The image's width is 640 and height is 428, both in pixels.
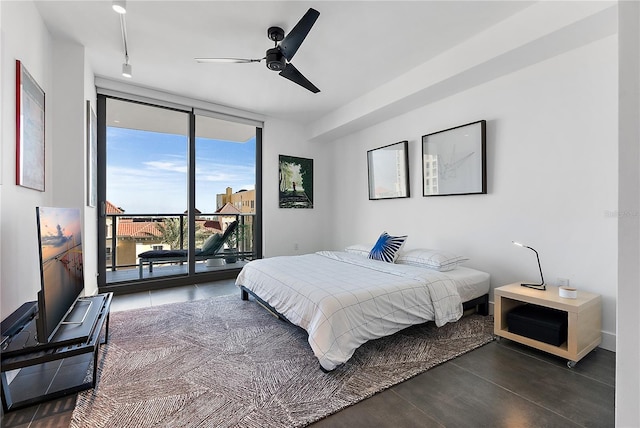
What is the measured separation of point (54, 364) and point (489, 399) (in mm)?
2834

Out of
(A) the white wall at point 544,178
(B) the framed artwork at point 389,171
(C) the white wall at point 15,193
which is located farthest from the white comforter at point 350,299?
(C) the white wall at point 15,193

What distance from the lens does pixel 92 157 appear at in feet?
10.6

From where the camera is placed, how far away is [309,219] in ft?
17.6

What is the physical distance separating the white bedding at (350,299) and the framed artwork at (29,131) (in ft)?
6.42

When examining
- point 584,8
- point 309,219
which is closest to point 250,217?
point 309,219

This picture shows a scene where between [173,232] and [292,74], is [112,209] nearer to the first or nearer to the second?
[173,232]

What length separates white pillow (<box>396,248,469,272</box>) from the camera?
9.52ft

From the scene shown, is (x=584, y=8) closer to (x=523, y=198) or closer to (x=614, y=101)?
(x=614, y=101)

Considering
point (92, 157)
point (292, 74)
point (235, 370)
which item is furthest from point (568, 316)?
point (92, 157)

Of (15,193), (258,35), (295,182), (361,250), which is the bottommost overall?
(361,250)

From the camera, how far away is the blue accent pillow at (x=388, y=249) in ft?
10.7

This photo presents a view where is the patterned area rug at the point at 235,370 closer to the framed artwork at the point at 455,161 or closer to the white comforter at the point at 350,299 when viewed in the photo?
the white comforter at the point at 350,299

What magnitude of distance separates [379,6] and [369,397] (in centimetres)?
281

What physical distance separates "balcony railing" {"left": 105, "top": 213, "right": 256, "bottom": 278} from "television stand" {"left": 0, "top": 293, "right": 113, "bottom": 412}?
2.42 metres
